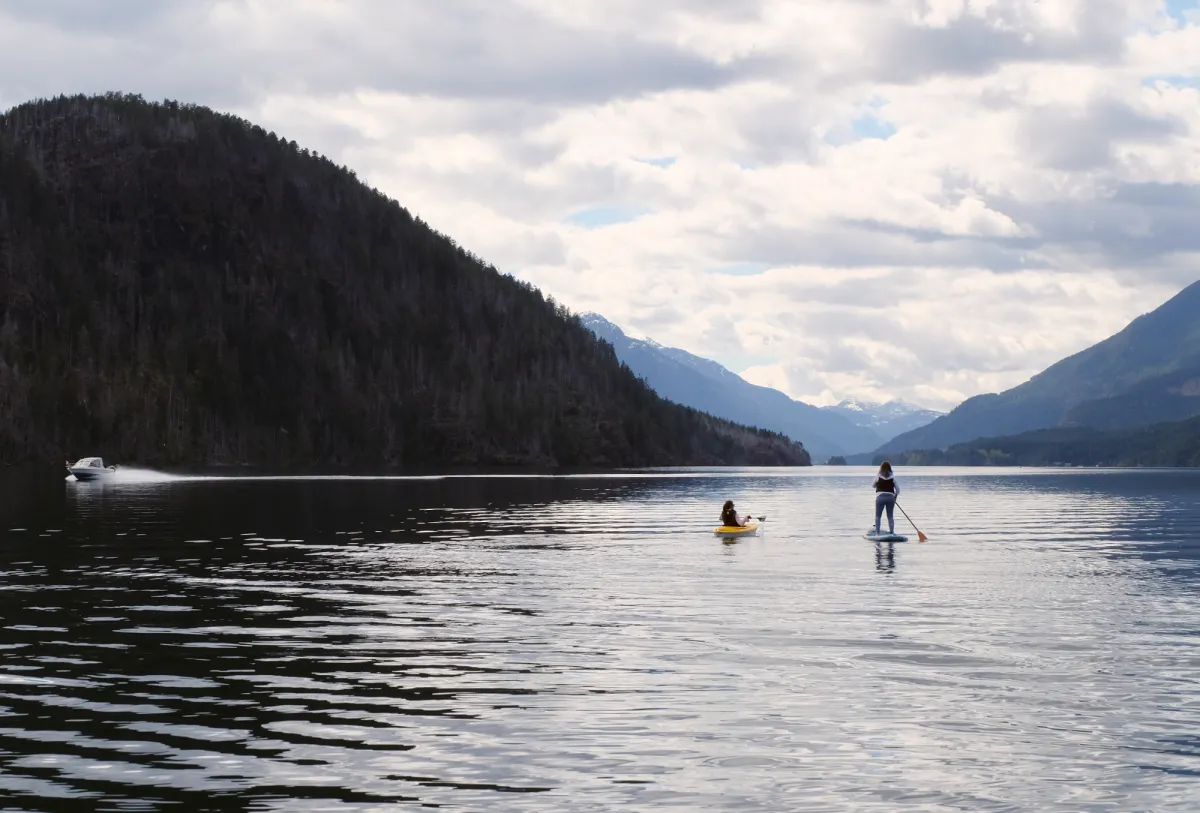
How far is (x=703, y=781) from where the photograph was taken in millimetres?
18797

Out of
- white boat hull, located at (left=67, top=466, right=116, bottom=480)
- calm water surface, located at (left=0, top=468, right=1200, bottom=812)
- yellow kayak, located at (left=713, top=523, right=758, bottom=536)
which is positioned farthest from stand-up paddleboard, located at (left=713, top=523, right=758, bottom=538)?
white boat hull, located at (left=67, top=466, right=116, bottom=480)

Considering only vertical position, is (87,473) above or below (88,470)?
below

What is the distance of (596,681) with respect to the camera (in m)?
26.4

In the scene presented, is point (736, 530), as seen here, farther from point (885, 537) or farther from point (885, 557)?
point (885, 557)

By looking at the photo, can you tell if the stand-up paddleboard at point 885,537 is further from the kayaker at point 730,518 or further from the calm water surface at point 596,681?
the calm water surface at point 596,681

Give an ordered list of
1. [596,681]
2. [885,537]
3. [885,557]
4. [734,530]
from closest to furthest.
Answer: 1. [596,681]
2. [885,557]
3. [885,537]
4. [734,530]

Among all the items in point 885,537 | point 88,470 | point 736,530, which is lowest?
point 885,537

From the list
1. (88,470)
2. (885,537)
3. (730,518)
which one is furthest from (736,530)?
(88,470)

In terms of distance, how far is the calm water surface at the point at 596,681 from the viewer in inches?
734

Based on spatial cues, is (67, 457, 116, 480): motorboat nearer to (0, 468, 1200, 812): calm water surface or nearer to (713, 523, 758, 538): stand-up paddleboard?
(0, 468, 1200, 812): calm water surface

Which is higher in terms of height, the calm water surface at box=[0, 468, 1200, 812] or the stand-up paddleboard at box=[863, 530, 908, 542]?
the stand-up paddleboard at box=[863, 530, 908, 542]

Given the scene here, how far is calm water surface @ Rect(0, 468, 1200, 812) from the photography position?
18.7 meters

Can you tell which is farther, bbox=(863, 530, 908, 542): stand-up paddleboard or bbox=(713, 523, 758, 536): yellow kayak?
bbox=(713, 523, 758, 536): yellow kayak

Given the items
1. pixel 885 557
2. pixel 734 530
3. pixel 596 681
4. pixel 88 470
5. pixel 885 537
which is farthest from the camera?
pixel 88 470
